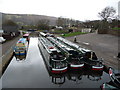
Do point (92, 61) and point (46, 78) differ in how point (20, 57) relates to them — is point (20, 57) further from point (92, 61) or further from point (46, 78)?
point (92, 61)

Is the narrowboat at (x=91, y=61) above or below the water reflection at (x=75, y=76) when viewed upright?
above

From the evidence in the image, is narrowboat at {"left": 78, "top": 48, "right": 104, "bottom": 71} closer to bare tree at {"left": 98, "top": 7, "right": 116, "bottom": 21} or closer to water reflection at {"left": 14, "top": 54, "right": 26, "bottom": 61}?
water reflection at {"left": 14, "top": 54, "right": 26, "bottom": 61}

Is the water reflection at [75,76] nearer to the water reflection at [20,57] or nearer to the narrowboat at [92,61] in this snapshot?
the narrowboat at [92,61]

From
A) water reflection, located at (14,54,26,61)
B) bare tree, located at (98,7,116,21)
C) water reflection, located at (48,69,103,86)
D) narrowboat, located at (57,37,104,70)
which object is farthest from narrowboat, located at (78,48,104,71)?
bare tree, located at (98,7,116,21)

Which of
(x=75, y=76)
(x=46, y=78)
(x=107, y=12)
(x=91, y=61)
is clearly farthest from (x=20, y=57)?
(x=107, y=12)

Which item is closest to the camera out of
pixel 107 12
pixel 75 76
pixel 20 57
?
pixel 75 76

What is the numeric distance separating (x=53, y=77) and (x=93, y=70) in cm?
378

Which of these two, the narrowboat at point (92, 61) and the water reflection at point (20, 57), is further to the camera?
the water reflection at point (20, 57)

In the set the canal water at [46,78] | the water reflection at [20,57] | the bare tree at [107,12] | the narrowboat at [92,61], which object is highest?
the bare tree at [107,12]

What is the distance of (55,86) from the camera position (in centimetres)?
790

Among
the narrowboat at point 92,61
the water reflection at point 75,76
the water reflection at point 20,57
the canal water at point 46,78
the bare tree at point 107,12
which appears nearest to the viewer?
the canal water at point 46,78

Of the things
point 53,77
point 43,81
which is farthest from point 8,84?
point 53,77

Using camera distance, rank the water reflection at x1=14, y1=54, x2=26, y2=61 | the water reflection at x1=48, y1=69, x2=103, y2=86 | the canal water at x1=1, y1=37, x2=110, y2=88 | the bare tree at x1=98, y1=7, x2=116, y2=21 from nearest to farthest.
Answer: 1. the canal water at x1=1, y1=37, x2=110, y2=88
2. the water reflection at x1=48, y1=69, x2=103, y2=86
3. the water reflection at x1=14, y1=54, x2=26, y2=61
4. the bare tree at x1=98, y1=7, x2=116, y2=21

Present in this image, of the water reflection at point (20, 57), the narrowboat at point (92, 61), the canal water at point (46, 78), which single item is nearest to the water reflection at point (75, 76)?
the canal water at point (46, 78)
